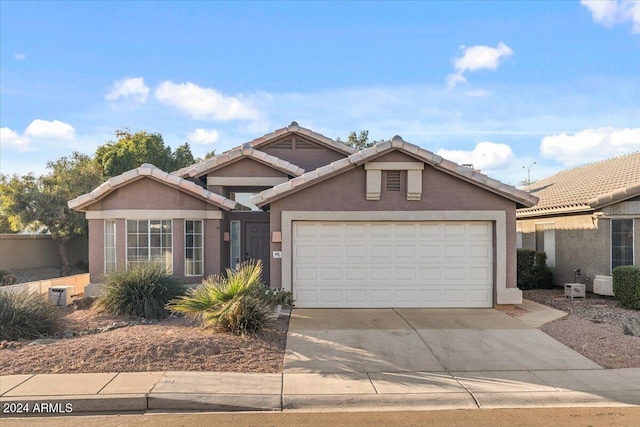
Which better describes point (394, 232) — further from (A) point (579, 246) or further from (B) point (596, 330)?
(A) point (579, 246)

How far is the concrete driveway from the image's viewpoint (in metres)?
7.88

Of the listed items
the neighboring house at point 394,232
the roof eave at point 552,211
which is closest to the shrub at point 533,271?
the roof eave at point 552,211

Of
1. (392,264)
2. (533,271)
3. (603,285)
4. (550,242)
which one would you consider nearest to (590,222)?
(603,285)

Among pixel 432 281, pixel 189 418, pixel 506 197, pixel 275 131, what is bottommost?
pixel 189 418

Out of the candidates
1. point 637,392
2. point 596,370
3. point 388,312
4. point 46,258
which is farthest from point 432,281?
point 46,258

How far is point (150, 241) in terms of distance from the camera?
13.5 m

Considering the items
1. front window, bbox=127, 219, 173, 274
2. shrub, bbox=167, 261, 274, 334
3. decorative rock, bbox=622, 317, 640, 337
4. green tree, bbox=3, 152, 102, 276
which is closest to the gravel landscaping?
decorative rock, bbox=622, 317, 640, 337

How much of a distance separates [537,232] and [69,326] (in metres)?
15.1

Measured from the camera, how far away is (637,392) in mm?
6793

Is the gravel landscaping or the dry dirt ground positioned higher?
the dry dirt ground

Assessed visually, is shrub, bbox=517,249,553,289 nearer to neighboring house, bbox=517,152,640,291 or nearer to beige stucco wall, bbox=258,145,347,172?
neighboring house, bbox=517,152,640,291

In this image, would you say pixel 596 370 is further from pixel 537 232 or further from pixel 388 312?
pixel 537 232

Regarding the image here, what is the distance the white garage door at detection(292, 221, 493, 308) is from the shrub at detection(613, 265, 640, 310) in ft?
11.4

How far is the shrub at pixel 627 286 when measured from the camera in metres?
12.3
